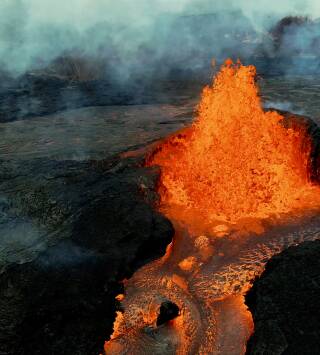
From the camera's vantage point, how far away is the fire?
4871 millimetres

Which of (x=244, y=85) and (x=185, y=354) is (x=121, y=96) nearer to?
(x=244, y=85)

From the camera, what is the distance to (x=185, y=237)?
168 inches

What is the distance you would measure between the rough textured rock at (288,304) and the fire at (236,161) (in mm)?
1437

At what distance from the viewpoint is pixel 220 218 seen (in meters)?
4.59

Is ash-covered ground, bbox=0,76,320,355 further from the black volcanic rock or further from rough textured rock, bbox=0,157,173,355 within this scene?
the black volcanic rock

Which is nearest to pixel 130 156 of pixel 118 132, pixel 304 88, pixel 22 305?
pixel 118 132

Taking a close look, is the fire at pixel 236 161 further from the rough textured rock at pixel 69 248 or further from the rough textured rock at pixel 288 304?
the rough textured rock at pixel 288 304

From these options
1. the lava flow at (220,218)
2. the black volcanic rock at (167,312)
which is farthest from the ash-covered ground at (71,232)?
the black volcanic rock at (167,312)

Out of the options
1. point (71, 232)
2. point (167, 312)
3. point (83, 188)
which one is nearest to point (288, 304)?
point (167, 312)

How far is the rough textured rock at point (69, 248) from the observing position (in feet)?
9.37

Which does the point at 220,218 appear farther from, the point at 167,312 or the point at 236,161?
the point at 167,312

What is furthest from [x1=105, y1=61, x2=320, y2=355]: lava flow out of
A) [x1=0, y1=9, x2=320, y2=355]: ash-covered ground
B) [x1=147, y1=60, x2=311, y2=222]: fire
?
[x1=0, y1=9, x2=320, y2=355]: ash-covered ground

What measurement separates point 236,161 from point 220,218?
936mm

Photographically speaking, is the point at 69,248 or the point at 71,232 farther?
the point at 71,232
